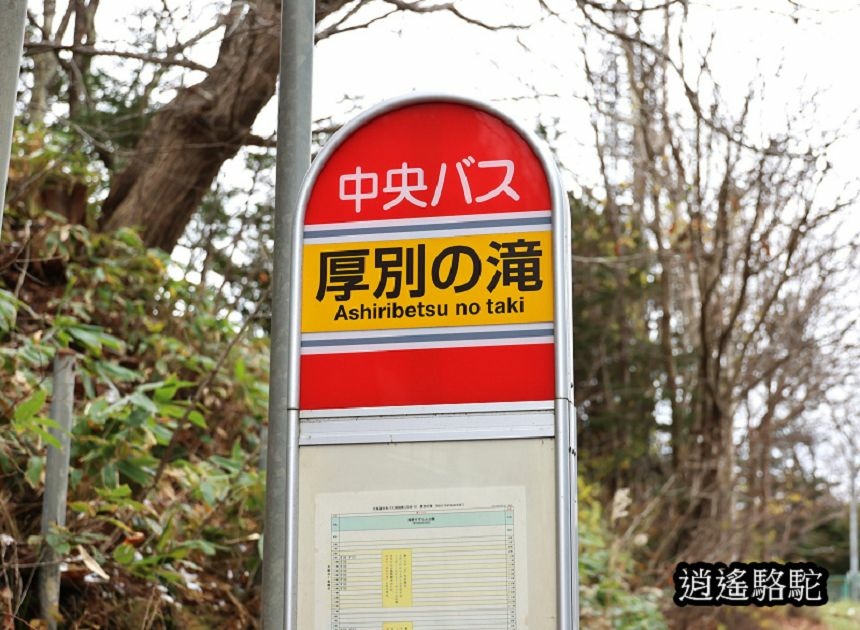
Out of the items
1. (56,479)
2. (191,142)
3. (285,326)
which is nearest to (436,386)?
(285,326)

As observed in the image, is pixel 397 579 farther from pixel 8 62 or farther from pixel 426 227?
pixel 8 62

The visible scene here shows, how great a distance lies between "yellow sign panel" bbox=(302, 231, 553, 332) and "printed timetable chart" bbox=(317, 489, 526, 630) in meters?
0.54

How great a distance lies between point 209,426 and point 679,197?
357 inches

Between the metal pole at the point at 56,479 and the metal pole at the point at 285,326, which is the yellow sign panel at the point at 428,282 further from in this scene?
the metal pole at the point at 56,479

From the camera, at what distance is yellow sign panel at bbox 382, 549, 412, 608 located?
338cm

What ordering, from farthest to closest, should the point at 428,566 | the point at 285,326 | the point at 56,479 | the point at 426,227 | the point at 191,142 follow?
the point at 191,142, the point at 56,479, the point at 285,326, the point at 426,227, the point at 428,566

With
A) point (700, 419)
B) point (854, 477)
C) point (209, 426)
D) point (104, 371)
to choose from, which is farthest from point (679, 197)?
point (854, 477)

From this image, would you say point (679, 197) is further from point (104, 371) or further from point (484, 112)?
point (484, 112)

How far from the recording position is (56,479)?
5.62 meters

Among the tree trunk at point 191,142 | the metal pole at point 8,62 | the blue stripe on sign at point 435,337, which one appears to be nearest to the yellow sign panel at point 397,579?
the blue stripe on sign at point 435,337

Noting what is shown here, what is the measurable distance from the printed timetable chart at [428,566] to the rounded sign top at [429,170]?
0.91 metres

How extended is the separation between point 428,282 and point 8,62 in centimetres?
152

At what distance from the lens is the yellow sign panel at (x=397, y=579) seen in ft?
11.1

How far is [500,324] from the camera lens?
3516 millimetres
